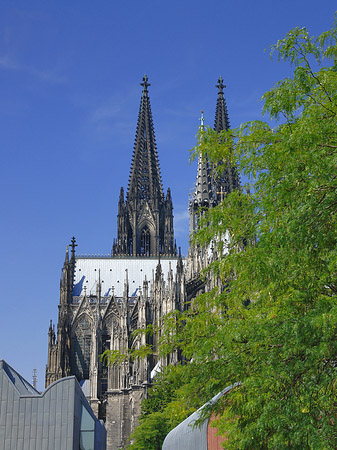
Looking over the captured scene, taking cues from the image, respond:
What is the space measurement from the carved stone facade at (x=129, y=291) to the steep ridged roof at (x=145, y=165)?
0.45 ft

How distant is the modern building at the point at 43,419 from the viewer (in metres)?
26.2

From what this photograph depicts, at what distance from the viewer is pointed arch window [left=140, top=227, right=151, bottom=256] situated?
88.1 metres

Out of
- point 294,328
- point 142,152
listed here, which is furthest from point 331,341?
point 142,152

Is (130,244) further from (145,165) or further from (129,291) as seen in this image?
(145,165)

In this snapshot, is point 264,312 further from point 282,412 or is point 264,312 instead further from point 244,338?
point 282,412

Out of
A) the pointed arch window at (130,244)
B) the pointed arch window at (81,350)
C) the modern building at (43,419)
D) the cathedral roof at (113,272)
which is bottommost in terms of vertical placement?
the modern building at (43,419)

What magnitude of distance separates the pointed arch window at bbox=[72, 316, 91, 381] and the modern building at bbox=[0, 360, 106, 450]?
144ft

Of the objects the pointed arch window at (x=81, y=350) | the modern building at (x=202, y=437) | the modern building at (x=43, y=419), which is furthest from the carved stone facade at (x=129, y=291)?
the modern building at (x=202, y=437)

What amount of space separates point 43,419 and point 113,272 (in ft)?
176

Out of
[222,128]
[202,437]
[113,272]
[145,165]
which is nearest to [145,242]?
[113,272]

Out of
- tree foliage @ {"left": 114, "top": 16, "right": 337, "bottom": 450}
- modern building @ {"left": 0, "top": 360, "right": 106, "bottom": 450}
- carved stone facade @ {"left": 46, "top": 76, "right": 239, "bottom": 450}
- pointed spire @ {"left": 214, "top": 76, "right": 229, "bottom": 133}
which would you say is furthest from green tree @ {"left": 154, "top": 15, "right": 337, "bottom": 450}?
pointed spire @ {"left": 214, "top": 76, "right": 229, "bottom": 133}

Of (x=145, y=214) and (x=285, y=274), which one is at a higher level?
(x=145, y=214)

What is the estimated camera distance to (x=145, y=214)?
89.8 metres

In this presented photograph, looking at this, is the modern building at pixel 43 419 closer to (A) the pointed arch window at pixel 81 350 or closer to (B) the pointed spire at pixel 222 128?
(A) the pointed arch window at pixel 81 350
